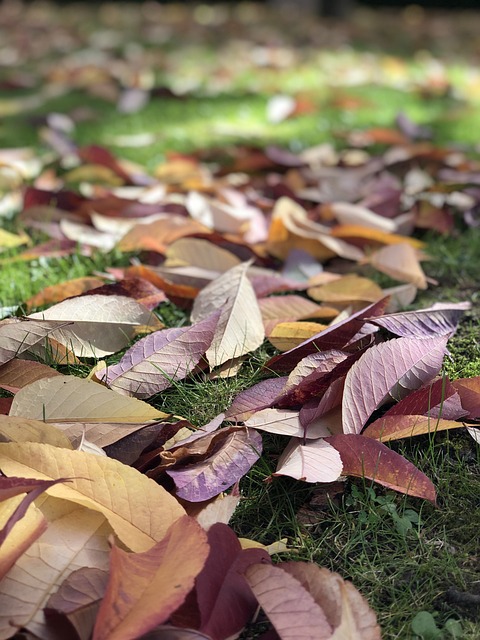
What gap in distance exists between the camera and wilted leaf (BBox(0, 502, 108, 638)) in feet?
2.88

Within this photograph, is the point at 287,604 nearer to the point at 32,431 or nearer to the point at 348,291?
the point at 32,431

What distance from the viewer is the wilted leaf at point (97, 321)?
4.66ft

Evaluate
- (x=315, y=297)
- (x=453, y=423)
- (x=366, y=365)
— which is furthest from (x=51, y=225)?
(x=453, y=423)

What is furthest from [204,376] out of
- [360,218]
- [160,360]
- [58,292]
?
[360,218]

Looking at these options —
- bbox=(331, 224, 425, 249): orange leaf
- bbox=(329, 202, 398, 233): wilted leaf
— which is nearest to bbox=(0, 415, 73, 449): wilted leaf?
bbox=(331, 224, 425, 249): orange leaf

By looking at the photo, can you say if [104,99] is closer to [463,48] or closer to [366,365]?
[366,365]

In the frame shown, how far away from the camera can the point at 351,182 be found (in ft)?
8.29

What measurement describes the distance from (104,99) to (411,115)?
164cm

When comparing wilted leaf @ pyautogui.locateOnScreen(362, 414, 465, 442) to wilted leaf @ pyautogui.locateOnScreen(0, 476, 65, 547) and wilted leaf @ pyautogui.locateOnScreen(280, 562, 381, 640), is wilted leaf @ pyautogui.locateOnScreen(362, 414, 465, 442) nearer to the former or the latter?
wilted leaf @ pyautogui.locateOnScreen(280, 562, 381, 640)

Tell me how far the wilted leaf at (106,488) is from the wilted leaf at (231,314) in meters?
0.38

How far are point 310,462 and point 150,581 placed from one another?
325mm

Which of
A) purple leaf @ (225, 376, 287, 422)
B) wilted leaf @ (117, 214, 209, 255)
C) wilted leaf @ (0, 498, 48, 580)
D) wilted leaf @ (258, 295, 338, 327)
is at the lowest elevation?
wilted leaf @ (117, 214, 209, 255)

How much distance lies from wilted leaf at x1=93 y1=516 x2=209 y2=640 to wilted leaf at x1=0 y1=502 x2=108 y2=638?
84mm

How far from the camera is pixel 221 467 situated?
113 cm
